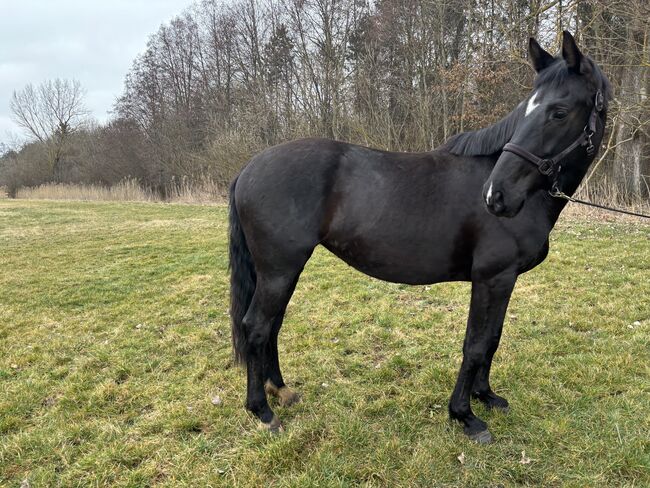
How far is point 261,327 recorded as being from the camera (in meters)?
2.45

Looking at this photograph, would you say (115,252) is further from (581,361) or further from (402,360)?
(581,361)

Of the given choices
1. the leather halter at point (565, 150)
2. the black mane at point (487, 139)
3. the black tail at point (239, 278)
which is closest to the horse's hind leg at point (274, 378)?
the black tail at point (239, 278)

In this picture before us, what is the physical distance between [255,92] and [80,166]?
2004cm

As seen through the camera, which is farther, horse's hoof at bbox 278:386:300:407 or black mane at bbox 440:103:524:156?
horse's hoof at bbox 278:386:300:407

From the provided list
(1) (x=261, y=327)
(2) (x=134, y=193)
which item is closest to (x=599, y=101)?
(1) (x=261, y=327)

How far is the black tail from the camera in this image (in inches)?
106

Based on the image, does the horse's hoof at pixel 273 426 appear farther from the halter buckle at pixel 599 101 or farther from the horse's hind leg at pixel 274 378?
the halter buckle at pixel 599 101

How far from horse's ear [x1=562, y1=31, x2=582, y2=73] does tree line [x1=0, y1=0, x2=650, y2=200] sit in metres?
7.02

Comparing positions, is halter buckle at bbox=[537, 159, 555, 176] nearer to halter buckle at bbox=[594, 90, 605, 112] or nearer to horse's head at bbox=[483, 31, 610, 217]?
horse's head at bbox=[483, 31, 610, 217]

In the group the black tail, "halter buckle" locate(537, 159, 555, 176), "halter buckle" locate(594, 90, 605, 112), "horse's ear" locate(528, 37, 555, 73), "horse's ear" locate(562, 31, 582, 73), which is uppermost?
"horse's ear" locate(528, 37, 555, 73)

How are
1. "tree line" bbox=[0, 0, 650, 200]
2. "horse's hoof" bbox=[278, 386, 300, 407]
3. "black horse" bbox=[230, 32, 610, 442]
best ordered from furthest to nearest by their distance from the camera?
"tree line" bbox=[0, 0, 650, 200] → "horse's hoof" bbox=[278, 386, 300, 407] → "black horse" bbox=[230, 32, 610, 442]

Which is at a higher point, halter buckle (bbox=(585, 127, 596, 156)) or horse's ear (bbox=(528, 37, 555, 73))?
horse's ear (bbox=(528, 37, 555, 73))

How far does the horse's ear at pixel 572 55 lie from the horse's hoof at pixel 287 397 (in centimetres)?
266

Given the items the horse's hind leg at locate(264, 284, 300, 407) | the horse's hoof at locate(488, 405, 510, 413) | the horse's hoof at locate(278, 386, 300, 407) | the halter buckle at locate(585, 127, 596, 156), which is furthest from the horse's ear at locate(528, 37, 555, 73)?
the horse's hoof at locate(278, 386, 300, 407)
